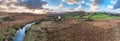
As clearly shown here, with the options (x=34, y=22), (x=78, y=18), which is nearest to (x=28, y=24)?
(x=34, y=22)

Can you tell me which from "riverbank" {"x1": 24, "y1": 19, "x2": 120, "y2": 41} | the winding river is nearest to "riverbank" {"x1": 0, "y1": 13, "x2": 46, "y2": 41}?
the winding river

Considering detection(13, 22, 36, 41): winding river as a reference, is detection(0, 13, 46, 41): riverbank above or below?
above

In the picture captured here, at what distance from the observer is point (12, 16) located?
848cm

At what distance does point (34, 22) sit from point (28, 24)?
0.51 feet

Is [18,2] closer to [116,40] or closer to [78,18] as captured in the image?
[78,18]

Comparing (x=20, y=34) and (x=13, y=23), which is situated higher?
(x=13, y=23)

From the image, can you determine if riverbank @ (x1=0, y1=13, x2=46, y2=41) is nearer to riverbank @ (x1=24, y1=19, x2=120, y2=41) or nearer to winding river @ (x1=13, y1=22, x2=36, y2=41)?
winding river @ (x1=13, y1=22, x2=36, y2=41)

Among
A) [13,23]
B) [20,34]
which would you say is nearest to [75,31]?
[20,34]

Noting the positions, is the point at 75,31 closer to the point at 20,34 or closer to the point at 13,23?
the point at 20,34

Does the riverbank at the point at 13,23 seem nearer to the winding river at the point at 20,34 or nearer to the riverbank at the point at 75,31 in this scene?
the winding river at the point at 20,34

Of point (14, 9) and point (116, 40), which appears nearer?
point (116, 40)

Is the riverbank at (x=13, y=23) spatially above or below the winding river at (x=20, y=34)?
above

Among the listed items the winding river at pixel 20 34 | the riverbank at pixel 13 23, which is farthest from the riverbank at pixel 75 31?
the riverbank at pixel 13 23

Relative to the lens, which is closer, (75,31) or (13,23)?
(75,31)
